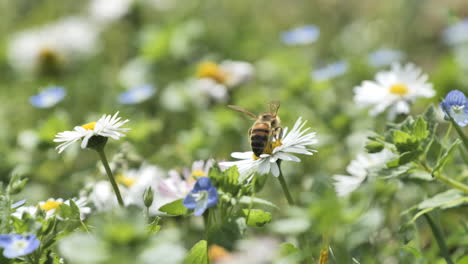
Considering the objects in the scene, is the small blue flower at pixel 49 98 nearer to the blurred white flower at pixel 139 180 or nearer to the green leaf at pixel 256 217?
the blurred white flower at pixel 139 180

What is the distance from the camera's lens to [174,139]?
123 inches

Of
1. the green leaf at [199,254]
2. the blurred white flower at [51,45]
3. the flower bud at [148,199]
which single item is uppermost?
the blurred white flower at [51,45]

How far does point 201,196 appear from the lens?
1.37 meters

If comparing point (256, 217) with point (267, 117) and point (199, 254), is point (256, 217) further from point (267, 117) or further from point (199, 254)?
point (267, 117)

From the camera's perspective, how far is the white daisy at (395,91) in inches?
78.7

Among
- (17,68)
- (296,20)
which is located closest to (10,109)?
(17,68)

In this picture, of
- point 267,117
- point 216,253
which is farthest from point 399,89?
point 216,253

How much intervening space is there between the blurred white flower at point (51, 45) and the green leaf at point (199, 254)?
307 cm

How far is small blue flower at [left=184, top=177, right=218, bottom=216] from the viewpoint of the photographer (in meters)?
1.35

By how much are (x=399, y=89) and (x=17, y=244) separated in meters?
1.41

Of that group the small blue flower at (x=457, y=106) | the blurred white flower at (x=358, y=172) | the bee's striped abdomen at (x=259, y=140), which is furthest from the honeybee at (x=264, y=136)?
the small blue flower at (x=457, y=106)

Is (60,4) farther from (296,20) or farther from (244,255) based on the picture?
(244,255)

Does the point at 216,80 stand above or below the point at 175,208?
above

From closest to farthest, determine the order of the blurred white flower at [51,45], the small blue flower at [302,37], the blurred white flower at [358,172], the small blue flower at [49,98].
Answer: the blurred white flower at [358,172]
the small blue flower at [49,98]
the small blue flower at [302,37]
the blurred white flower at [51,45]
